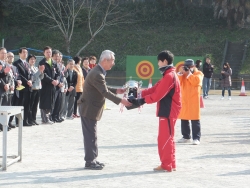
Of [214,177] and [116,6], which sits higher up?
[116,6]

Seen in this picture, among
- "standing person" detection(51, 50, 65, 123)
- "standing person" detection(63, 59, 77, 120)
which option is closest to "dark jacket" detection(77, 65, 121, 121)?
"standing person" detection(51, 50, 65, 123)

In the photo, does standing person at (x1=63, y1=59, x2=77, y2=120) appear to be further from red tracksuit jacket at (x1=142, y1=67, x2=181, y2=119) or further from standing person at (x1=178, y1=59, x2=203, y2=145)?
red tracksuit jacket at (x1=142, y1=67, x2=181, y2=119)

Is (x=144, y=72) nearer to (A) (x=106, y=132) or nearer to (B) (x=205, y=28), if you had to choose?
(B) (x=205, y=28)

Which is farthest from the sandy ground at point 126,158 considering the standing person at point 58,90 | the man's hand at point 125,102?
the man's hand at point 125,102

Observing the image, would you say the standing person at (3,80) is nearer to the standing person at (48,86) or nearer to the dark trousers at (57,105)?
the standing person at (48,86)

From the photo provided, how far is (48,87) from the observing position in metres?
16.4

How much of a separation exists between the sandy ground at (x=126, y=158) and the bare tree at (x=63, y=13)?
28899 millimetres

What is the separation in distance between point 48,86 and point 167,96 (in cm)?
725

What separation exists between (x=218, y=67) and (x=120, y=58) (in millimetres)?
6988

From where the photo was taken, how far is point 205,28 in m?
49.6

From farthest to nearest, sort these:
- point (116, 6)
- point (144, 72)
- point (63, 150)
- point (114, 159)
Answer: point (116, 6) < point (144, 72) < point (63, 150) < point (114, 159)

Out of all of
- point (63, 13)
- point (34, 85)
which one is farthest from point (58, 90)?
point (63, 13)

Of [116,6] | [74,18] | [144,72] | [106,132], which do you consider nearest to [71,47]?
[74,18]

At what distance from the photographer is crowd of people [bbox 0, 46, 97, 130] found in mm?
14531
